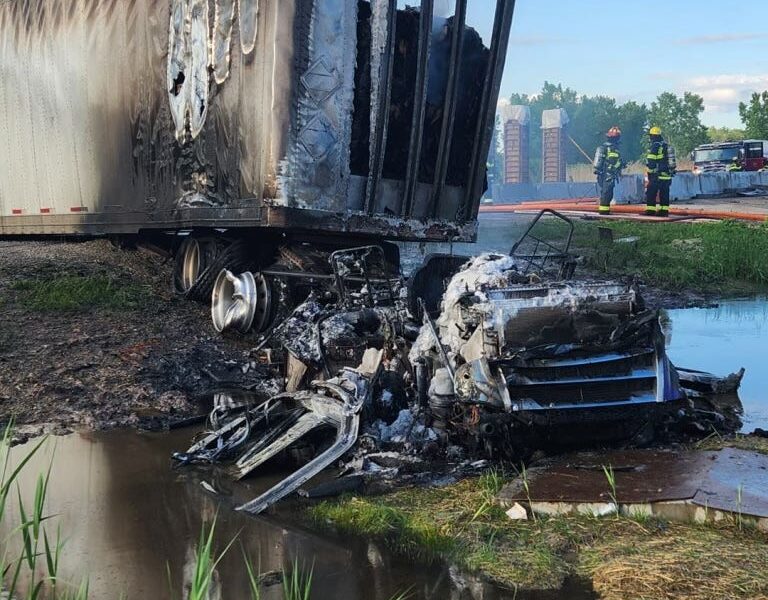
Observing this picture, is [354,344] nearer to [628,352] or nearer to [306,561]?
[628,352]

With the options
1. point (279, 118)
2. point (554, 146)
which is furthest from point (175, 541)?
point (554, 146)

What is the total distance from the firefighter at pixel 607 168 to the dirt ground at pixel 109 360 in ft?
37.6

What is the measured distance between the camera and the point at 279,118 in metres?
7.60

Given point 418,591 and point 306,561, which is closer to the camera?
point 418,591

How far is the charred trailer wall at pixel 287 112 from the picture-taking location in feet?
25.3

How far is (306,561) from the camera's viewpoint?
3.98m

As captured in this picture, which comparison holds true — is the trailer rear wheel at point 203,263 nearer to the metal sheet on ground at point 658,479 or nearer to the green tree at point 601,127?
the metal sheet on ground at point 658,479

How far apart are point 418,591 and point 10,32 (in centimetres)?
1155

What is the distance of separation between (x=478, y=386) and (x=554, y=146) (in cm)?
3575

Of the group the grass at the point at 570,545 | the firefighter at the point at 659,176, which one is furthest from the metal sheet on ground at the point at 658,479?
the firefighter at the point at 659,176

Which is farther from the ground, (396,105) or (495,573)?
(396,105)

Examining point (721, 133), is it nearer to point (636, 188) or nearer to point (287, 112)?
point (636, 188)

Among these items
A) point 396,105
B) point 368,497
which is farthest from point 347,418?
point 396,105

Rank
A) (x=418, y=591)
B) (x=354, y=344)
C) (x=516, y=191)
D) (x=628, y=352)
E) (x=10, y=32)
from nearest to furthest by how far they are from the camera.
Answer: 1. (x=418, y=591)
2. (x=628, y=352)
3. (x=354, y=344)
4. (x=10, y=32)
5. (x=516, y=191)
